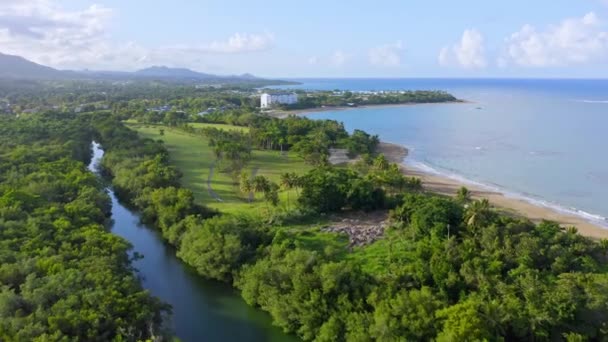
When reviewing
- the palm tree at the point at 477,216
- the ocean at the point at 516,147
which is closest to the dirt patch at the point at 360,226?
the palm tree at the point at 477,216

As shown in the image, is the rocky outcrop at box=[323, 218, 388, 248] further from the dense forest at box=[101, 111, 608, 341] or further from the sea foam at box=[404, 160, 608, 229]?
the sea foam at box=[404, 160, 608, 229]

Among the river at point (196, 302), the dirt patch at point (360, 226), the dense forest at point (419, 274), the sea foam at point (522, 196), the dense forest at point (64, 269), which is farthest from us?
the sea foam at point (522, 196)

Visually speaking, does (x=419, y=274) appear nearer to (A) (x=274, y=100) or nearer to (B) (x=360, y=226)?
(B) (x=360, y=226)

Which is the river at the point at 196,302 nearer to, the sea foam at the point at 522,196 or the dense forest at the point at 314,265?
the dense forest at the point at 314,265

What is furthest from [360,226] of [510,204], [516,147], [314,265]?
[516,147]

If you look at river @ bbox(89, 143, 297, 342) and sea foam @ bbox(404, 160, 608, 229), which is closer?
river @ bbox(89, 143, 297, 342)

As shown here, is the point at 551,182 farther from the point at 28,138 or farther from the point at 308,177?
the point at 28,138

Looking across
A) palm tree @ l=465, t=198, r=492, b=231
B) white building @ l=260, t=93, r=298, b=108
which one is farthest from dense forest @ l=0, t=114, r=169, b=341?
white building @ l=260, t=93, r=298, b=108
